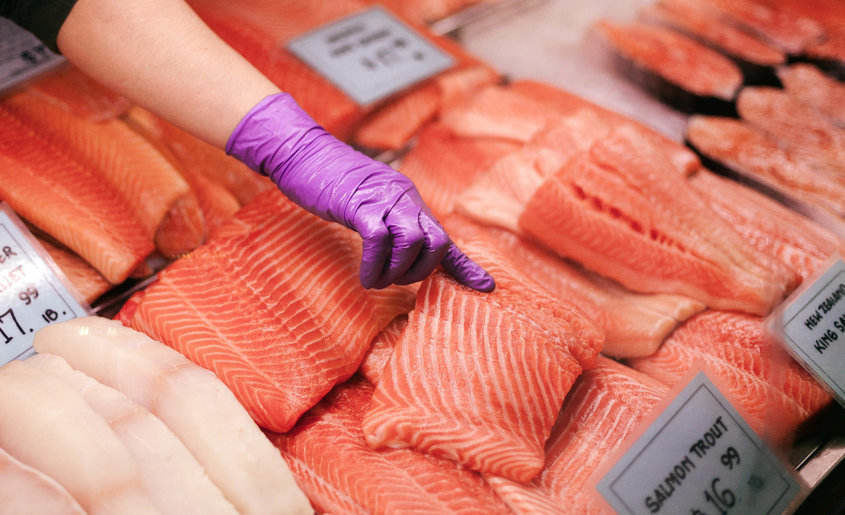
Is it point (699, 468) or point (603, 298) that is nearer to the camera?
point (699, 468)

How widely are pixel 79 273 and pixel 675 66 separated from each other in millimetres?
3348

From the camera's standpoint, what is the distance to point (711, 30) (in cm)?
376

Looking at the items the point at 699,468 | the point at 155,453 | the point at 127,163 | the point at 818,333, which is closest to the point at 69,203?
the point at 127,163

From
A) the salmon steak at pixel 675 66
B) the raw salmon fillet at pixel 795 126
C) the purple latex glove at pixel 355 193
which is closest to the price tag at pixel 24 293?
the purple latex glove at pixel 355 193

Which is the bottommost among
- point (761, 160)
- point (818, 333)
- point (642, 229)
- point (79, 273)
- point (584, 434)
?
point (79, 273)

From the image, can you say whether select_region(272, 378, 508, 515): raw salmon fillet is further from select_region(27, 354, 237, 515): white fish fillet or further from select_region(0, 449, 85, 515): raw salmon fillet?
select_region(0, 449, 85, 515): raw salmon fillet

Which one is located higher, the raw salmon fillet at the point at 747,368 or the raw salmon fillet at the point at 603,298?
the raw salmon fillet at the point at 747,368

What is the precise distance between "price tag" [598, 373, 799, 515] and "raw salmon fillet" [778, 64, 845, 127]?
223cm

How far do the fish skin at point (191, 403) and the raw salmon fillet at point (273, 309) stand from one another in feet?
0.38

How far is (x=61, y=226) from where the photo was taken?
2.26m

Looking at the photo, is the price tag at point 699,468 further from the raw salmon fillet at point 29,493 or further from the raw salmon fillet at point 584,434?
the raw salmon fillet at point 29,493

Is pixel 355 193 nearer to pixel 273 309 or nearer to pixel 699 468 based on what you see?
pixel 273 309

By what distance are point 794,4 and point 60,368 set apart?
4.59 meters

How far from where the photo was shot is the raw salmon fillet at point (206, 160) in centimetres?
276
